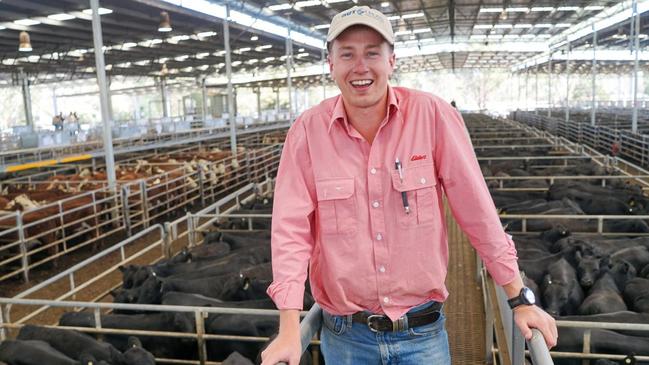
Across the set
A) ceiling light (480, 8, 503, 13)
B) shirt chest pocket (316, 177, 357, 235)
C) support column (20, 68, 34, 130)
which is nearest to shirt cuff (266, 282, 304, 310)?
shirt chest pocket (316, 177, 357, 235)

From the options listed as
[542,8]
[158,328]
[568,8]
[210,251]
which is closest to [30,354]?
[158,328]

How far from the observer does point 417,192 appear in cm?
204

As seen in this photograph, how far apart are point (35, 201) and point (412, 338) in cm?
1157

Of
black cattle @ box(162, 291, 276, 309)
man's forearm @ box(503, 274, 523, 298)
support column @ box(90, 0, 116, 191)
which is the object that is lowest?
black cattle @ box(162, 291, 276, 309)

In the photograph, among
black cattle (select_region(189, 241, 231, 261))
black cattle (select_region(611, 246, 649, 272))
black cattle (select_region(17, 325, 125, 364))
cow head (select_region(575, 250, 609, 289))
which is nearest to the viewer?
black cattle (select_region(17, 325, 125, 364))

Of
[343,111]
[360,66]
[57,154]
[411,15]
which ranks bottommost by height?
[57,154]

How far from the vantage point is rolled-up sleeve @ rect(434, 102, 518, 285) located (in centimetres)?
201

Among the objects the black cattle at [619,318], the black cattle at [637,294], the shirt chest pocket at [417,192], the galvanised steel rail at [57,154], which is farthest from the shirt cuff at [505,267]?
the galvanised steel rail at [57,154]

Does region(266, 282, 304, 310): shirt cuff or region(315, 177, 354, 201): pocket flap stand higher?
region(315, 177, 354, 201): pocket flap

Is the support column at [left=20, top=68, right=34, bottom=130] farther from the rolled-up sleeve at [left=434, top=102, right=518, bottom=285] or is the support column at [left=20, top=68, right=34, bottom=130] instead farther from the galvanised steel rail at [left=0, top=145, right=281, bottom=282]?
the rolled-up sleeve at [left=434, top=102, right=518, bottom=285]

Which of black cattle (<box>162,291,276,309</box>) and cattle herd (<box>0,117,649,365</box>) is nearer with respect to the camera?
cattle herd (<box>0,117,649,365</box>)

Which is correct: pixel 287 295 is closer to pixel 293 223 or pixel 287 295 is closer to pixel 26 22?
pixel 293 223

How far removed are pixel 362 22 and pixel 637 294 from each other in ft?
16.6

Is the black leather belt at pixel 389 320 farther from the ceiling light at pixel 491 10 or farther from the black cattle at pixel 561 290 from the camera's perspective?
the ceiling light at pixel 491 10
